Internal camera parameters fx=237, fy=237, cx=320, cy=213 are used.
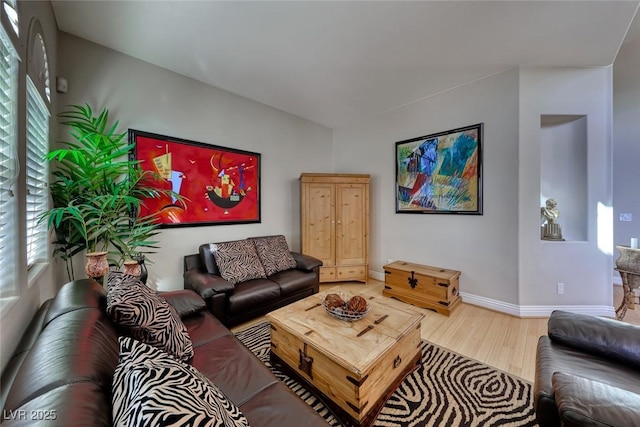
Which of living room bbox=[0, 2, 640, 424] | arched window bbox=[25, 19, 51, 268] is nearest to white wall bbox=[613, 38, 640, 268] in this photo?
living room bbox=[0, 2, 640, 424]

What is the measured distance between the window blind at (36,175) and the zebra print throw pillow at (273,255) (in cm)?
179

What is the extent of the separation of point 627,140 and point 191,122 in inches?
232

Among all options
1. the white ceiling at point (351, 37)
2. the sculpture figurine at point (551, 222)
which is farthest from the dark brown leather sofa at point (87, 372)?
the sculpture figurine at point (551, 222)

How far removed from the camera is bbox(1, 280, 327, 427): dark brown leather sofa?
0.53 m

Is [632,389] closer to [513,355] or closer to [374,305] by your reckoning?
[513,355]

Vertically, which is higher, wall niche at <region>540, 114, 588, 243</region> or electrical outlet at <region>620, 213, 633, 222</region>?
wall niche at <region>540, 114, 588, 243</region>

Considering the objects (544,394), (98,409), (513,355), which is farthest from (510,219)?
(98,409)

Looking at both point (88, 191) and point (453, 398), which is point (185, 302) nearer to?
point (88, 191)

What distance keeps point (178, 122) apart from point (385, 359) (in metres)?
3.08

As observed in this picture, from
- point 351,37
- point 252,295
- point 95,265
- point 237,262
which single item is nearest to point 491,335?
point 252,295

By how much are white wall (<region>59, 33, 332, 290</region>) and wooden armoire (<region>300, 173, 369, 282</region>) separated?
14.3 inches

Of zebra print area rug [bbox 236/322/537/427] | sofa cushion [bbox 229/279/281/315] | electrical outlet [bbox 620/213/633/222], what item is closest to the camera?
zebra print area rug [bbox 236/322/537/427]

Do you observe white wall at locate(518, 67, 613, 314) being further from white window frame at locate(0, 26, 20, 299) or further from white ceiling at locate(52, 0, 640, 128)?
white window frame at locate(0, 26, 20, 299)

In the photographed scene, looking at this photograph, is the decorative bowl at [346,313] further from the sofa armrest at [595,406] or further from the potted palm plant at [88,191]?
the potted palm plant at [88,191]
